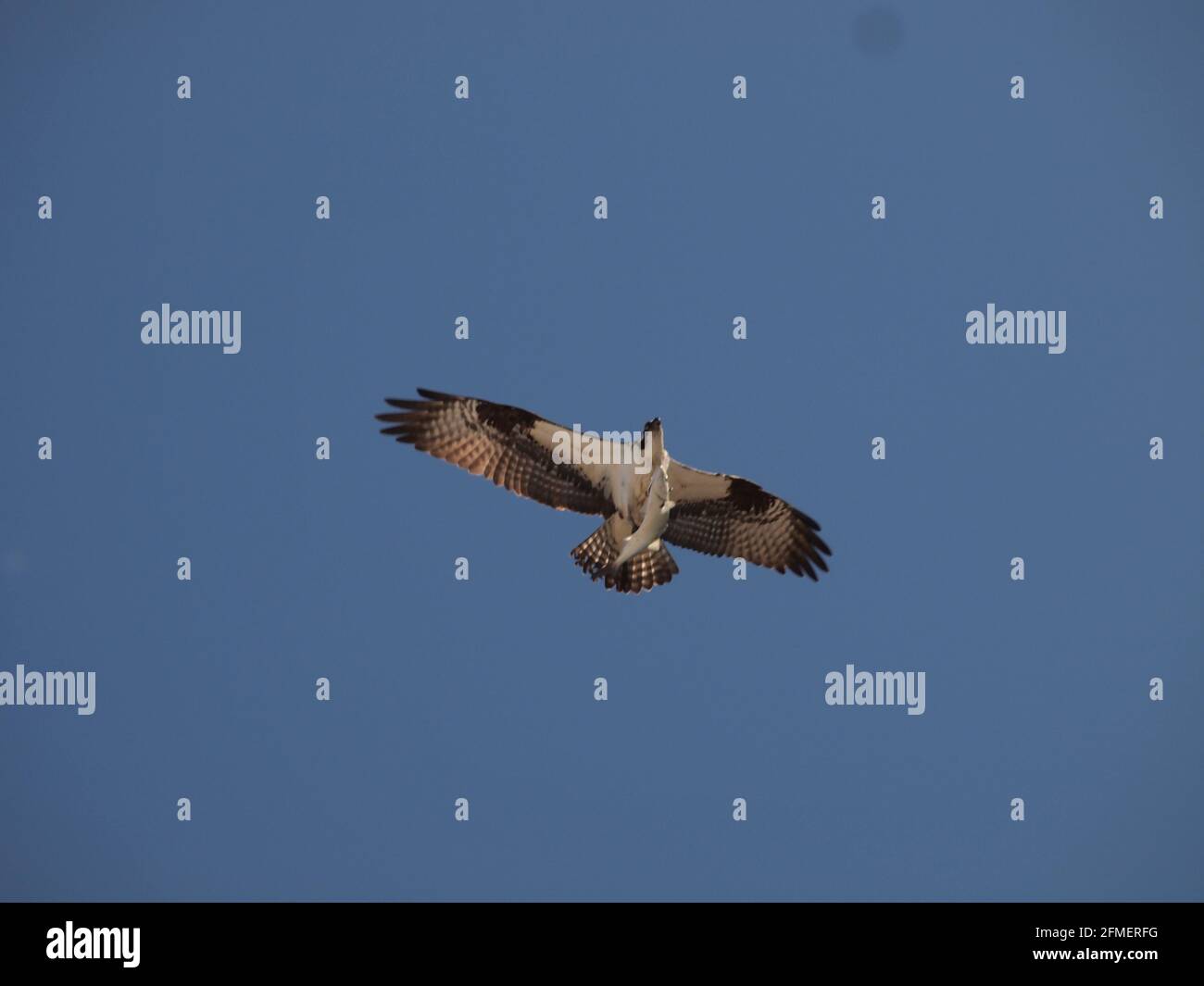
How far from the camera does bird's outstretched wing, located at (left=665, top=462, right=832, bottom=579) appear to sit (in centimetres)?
1678

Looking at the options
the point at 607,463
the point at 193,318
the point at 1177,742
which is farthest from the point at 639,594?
the point at 1177,742

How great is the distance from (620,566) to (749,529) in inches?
52.3

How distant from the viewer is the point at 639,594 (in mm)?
16391

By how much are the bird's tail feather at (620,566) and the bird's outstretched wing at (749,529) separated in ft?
1.66

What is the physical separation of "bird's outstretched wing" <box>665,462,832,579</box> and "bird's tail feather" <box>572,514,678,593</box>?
1.66 feet

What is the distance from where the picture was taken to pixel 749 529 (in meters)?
17.1

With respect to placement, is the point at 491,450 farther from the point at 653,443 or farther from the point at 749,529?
the point at 749,529

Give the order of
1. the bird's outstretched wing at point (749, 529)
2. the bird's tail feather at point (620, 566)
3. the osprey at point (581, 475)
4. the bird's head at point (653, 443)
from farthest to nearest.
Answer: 1. the bird's outstretched wing at point (749, 529)
2. the bird's tail feather at point (620, 566)
3. the osprey at point (581, 475)
4. the bird's head at point (653, 443)

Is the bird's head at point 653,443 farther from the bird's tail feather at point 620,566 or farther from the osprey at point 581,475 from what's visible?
the bird's tail feather at point 620,566

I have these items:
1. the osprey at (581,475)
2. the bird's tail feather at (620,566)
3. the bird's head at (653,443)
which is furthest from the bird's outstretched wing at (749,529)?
the bird's head at (653,443)

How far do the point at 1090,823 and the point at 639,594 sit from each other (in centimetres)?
766

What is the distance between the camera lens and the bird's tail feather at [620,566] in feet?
53.8

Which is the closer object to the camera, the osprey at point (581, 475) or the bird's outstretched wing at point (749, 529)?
the osprey at point (581, 475)

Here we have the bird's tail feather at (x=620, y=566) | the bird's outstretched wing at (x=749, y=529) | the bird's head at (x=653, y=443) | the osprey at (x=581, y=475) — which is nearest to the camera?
the bird's head at (x=653, y=443)
